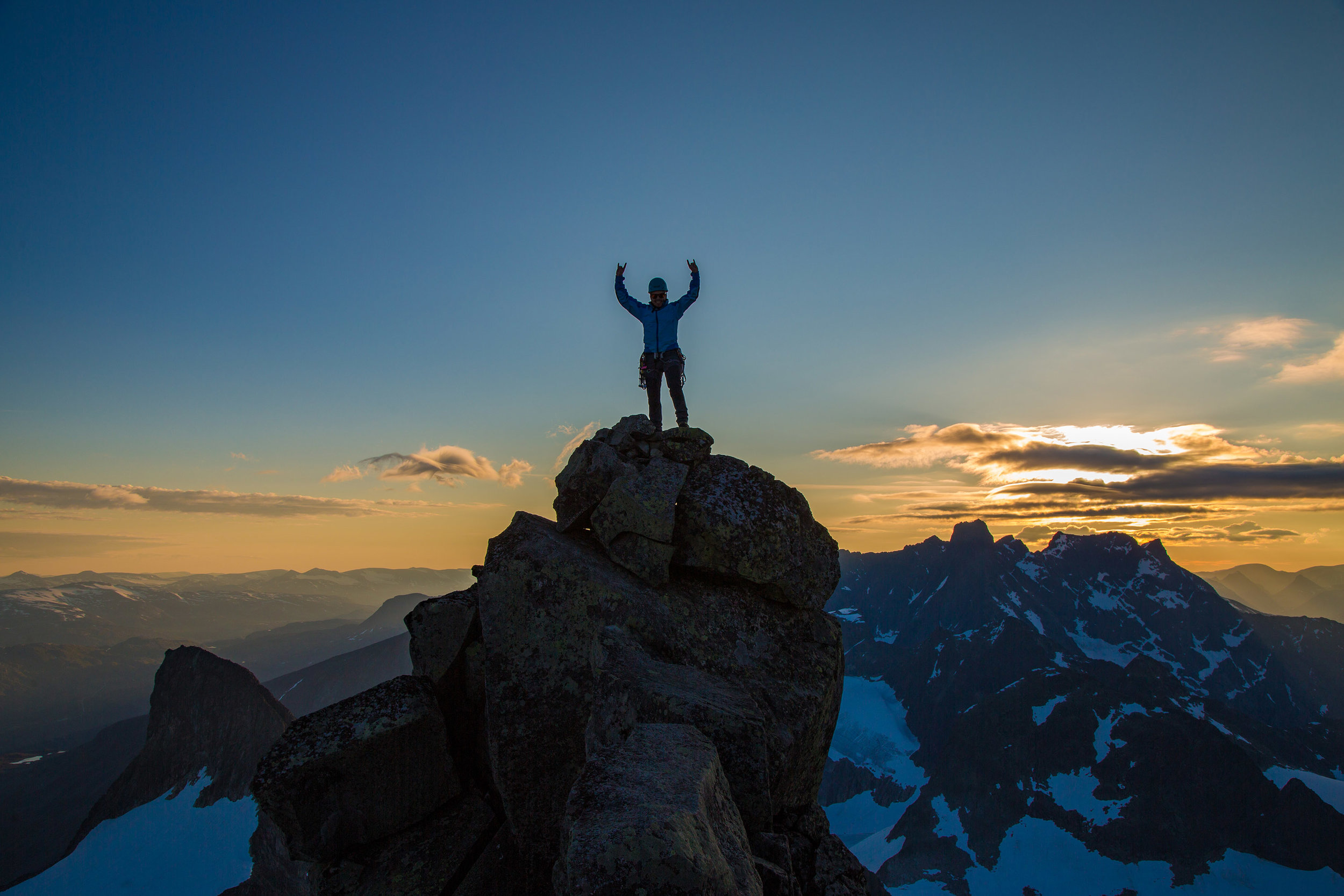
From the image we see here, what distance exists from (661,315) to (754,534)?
8.74 meters

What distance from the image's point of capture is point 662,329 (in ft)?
74.2

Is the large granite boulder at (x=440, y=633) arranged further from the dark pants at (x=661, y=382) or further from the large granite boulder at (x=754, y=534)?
the dark pants at (x=661, y=382)

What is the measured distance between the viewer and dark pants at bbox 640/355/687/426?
2241 cm

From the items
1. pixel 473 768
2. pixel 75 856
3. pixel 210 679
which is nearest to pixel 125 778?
pixel 75 856

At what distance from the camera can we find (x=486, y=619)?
53.6 ft

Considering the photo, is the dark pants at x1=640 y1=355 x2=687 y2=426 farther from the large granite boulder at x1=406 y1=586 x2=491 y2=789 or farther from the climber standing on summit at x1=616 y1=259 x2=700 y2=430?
the large granite boulder at x1=406 y1=586 x2=491 y2=789

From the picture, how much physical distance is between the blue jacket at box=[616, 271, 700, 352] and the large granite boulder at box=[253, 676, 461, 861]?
13.6 meters

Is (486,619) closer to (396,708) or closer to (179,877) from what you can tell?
(396,708)

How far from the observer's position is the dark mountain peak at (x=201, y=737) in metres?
179

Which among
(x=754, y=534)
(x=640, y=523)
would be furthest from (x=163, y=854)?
(x=754, y=534)

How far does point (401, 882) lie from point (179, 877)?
206 m

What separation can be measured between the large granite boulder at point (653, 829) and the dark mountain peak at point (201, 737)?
219m

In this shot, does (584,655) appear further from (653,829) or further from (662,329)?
(662,329)

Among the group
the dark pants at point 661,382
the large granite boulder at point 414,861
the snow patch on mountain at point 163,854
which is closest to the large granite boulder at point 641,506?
the dark pants at point 661,382
